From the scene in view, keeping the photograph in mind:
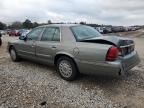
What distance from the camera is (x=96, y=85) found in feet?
17.6

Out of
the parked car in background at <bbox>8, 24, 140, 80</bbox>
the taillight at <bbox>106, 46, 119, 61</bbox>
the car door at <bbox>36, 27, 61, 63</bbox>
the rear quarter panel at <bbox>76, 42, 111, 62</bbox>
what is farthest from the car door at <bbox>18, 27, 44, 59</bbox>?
the taillight at <bbox>106, 46, 119, 61</bbox>

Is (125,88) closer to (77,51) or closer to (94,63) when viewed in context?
(94,63)

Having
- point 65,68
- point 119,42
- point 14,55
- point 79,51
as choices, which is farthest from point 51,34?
point 14,55

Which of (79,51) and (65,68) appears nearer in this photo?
(79,51)

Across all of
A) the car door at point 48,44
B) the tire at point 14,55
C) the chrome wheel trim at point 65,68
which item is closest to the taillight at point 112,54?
the chrome wheel trim at point 65,68

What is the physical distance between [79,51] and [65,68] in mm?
787

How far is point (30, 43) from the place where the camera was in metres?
6.88

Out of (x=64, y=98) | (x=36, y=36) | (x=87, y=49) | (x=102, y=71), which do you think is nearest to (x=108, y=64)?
(x=102, y=71)

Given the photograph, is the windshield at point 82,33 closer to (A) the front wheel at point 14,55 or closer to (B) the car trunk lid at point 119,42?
(B) the car trunk lid at point 119,42

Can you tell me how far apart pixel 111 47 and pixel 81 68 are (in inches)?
40.3

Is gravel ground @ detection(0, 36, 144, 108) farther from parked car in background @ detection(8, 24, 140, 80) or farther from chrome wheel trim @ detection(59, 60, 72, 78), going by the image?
parked car in background @ detection(8, 24, 140, 80)

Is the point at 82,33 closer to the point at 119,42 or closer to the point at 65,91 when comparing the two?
the point at 119,42

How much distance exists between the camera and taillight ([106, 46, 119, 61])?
468cm

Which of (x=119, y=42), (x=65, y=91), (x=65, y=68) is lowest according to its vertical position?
(x=65, y=91)
